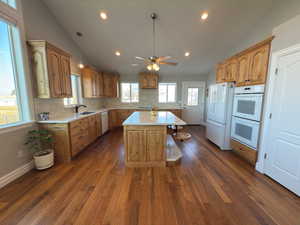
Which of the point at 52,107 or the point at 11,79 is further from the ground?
the point at 11,79

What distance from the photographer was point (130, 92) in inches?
236

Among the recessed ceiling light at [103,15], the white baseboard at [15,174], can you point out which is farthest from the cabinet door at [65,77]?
the white baseboard at [15,174]

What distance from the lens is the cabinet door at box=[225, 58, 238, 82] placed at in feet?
10.1

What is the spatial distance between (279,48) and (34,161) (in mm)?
4855

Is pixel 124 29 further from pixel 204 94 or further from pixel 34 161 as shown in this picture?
pixel 204 94

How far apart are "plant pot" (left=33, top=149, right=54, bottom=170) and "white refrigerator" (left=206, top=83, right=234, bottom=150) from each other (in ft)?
13.1

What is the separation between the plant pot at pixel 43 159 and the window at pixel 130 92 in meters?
3.87

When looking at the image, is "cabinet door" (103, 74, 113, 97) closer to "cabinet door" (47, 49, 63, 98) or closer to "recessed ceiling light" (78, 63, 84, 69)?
"recessed ceiling light" (78, 63, 84, 69)

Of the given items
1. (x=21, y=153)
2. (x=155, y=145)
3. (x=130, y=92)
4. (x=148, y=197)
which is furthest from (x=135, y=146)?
(x=130, y=92)

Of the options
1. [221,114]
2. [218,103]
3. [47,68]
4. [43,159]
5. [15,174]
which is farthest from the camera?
[218,103]

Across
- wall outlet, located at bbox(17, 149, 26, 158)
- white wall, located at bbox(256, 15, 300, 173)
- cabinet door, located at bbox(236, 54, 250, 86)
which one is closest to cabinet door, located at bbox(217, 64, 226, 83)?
cabinet door, located at bbox(236, 54, 250, 86)

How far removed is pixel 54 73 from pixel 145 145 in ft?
8.11

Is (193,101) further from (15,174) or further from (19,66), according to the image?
(15,174)

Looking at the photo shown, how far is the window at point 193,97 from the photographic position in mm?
6000
